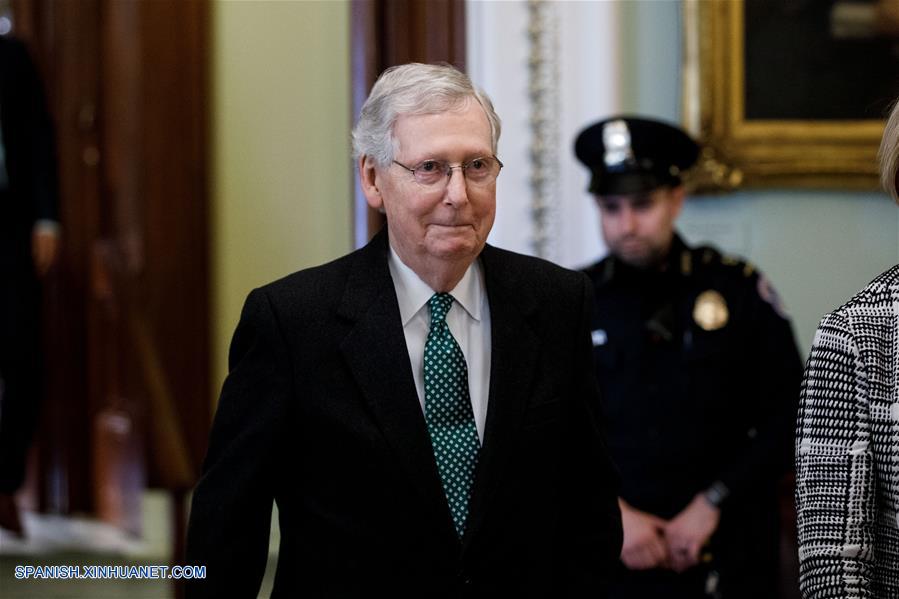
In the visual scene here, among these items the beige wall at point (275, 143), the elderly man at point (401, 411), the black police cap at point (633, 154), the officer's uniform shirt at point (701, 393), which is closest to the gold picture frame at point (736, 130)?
the black police cap at point (633, 154)

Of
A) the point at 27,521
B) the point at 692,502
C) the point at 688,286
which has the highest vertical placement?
the point at 688,286

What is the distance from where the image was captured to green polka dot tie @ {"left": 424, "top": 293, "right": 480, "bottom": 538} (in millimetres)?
1911

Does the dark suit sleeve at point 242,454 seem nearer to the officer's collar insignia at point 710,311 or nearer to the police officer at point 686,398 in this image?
the police officer at point 686,398

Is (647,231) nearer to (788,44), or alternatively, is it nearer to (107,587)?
(788,44)

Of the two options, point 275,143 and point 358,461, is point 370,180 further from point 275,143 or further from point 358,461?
point 275,143

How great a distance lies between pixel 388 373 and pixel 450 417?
13cm

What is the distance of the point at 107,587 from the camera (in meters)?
4.65

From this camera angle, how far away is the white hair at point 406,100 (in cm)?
188

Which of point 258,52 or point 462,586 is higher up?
point 258,52

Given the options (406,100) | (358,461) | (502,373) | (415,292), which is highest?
(406,100)

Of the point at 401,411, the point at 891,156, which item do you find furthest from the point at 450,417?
the point at 891,156

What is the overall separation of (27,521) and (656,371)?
3.75 meters

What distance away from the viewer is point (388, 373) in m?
1.92

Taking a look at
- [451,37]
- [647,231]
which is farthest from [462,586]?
[451,37]
